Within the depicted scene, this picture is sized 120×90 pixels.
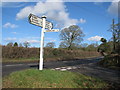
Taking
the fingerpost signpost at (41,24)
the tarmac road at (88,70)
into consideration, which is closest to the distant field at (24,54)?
the tarmac road at (88,70)

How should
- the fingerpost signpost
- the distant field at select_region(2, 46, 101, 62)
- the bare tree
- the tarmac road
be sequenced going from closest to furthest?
the fingerpost signpost, the tarmac road, the distant field at select_region(2, 46, 101, 62), the bare tree

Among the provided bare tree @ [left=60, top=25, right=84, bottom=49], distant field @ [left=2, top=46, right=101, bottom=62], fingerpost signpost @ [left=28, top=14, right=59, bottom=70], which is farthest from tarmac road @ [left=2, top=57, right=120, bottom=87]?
bare tree @ [left=60, top=25, right=84, bottom=49]

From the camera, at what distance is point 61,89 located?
420 centimetres

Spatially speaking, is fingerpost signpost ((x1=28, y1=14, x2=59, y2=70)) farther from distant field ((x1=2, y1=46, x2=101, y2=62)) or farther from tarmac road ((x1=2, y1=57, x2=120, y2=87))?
distant field ((x1=2, y1=46, x2=101, y2=62))

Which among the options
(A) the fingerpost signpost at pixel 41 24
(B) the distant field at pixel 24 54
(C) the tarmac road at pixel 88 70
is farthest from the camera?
(B) the distant field at pixel 24 54

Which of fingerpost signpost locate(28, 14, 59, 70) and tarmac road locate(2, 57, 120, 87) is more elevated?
fingerpost signpost locate(28, 14, 59, 70)

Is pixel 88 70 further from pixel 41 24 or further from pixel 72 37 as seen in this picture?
pixel 72 37

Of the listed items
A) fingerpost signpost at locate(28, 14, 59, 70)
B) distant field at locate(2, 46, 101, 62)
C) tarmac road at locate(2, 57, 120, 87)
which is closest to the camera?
fingerpost signpost at locate(28, 14, 59, 70)

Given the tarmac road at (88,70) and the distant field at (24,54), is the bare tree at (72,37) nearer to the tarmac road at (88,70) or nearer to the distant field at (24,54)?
the distant field at (24,54)

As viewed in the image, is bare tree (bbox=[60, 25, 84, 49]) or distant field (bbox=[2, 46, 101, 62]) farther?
bare tree (bbox=[60, 25, 84, 49])

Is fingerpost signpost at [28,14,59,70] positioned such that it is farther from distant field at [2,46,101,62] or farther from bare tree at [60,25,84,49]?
bare tree at [60,25,84,49]

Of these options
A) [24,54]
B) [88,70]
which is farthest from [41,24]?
[24,54]

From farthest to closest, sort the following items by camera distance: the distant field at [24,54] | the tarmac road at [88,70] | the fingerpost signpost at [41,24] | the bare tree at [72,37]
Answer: the bare tree at [72,37]
the distant field at [24,54]
the tarmac road at [88,70]
the fingerpost signpost at [41,24]

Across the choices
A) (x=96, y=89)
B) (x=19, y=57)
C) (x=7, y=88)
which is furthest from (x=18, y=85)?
(x=19, y=57)
